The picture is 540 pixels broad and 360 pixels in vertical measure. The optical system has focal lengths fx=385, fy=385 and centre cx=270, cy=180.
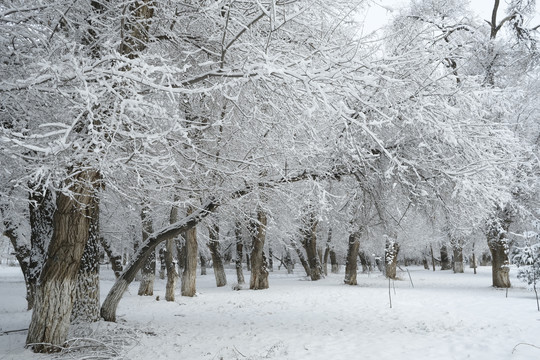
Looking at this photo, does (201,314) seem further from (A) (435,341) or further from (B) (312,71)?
(B) (312,71)

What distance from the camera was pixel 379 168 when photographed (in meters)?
7.14

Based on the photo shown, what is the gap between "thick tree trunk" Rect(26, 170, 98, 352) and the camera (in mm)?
5430

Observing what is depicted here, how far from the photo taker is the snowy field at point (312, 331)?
6281 mm

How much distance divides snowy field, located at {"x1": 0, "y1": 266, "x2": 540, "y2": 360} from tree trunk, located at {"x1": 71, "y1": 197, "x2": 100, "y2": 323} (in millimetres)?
326

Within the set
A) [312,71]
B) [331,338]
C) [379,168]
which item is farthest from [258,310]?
[312,71]

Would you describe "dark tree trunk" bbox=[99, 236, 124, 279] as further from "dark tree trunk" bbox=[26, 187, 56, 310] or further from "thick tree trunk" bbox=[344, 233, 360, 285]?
"thick tree trunk" bbox=[344, 233, 360, 285]

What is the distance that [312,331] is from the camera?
8.30 m

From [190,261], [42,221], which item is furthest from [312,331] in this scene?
[190,261]

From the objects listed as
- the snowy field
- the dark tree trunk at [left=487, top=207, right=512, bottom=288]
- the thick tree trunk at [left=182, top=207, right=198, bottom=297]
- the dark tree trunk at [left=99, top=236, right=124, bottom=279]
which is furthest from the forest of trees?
the dark tree trunk at [left=487, top=207, right=512, bottom=288]

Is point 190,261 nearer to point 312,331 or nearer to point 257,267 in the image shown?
point 257,267

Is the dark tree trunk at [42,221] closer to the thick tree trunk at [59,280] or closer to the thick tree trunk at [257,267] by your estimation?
the thick tree trunk at [59,280]

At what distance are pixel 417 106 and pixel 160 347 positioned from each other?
5.90m

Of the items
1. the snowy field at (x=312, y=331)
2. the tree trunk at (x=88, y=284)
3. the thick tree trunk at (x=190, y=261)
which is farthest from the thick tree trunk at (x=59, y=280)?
the thick tree trunk at (x=190, y=261)

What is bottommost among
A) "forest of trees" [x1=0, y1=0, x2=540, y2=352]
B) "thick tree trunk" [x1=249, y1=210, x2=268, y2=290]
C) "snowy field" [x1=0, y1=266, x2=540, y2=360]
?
"snowy field" [x1=0, y1=266, x2=540, y2=360]
